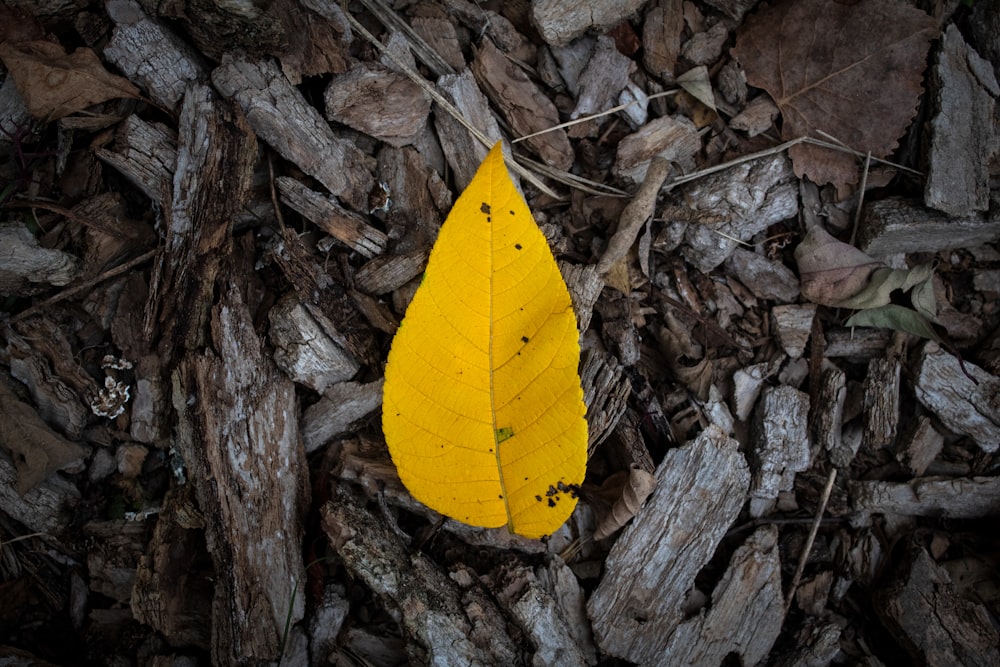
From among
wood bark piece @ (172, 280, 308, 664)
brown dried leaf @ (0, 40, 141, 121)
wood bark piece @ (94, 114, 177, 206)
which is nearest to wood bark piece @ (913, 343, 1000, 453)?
wood bark piece @ (172, 280, 308, 664)

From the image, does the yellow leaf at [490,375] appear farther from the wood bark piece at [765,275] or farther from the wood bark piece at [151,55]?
the wood bark piece at [151,55]

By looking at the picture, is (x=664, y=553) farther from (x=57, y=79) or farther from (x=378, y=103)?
(x=57, y=79)

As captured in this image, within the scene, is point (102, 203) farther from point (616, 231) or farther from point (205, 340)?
point (616, 231)

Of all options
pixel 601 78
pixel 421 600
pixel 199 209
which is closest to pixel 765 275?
pixel 601 78

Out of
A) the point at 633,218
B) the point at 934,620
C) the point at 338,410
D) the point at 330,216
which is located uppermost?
the point at 330,216

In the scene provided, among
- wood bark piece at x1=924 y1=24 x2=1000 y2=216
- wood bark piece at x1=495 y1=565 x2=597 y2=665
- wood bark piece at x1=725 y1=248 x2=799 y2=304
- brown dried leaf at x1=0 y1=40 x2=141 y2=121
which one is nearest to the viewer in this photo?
brown dried leaf at x1=0 y1=40 x2=141 y2=121

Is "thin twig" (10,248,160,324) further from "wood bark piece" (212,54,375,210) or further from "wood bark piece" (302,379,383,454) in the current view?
"wood bark piece" (302,379,383,454)

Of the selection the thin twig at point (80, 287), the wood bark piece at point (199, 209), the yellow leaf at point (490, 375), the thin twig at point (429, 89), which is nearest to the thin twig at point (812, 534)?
the yellow leaf at point (490, 375)
